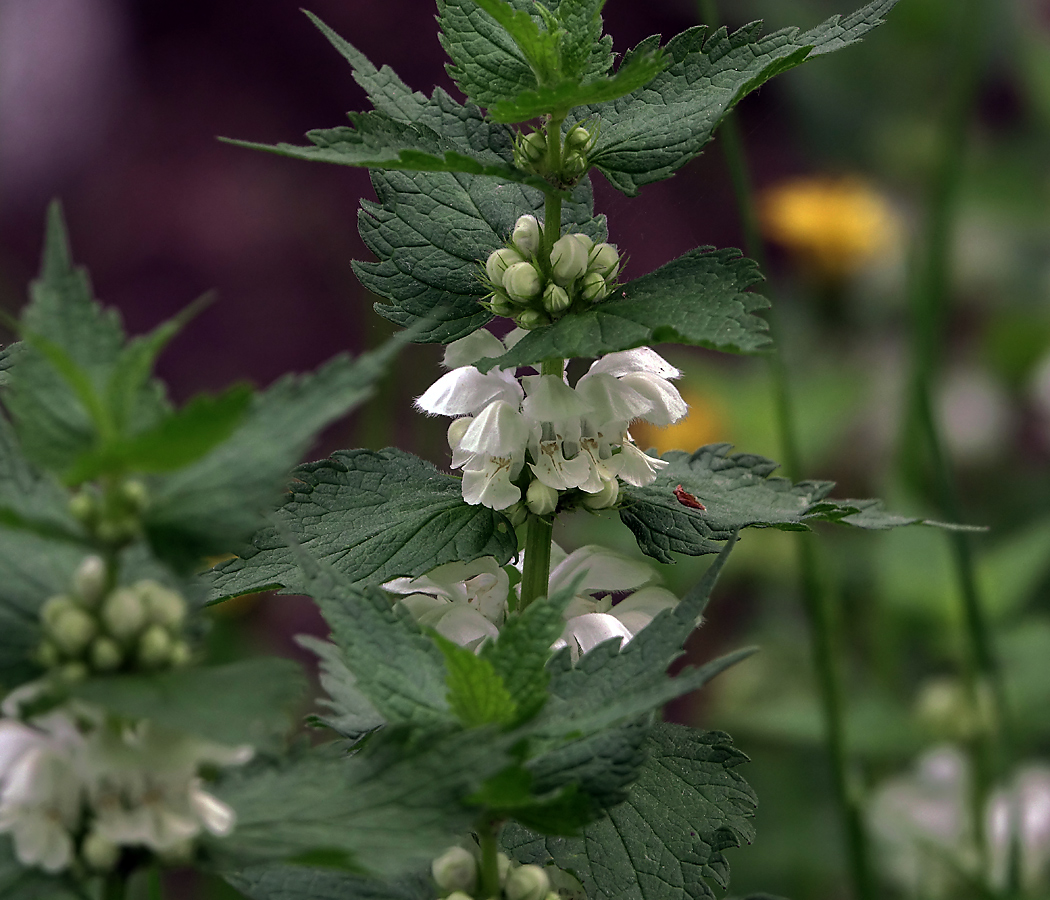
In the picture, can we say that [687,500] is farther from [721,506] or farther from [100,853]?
[100,853]

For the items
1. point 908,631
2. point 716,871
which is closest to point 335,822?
point 716,871

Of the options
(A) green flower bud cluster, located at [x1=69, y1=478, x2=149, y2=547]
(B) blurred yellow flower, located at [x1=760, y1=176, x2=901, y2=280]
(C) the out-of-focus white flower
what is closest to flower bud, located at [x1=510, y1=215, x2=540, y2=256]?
(A) green flower bud cluster, located at [x1=69, y1=478, x2=149, y2=547]

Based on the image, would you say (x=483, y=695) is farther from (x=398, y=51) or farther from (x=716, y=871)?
(x=398, y=51)

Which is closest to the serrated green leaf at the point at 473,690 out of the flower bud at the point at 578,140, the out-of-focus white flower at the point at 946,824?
A: the flower bud at the point at 578,140

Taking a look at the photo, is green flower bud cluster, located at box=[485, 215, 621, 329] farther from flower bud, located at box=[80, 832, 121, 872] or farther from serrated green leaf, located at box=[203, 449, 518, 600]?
flower bud, located at box=[80, 832, 121, 872]

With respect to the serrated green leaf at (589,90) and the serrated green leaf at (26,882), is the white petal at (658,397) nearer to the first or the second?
the serrated green leaf at (589,90)

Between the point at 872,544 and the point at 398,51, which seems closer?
the point at 872,544
